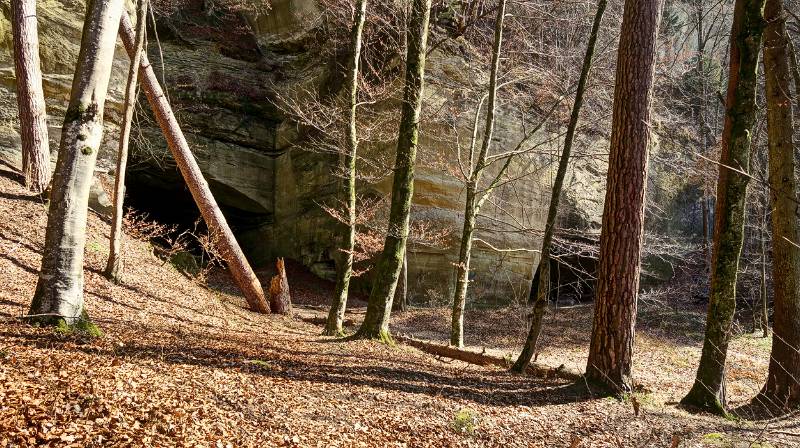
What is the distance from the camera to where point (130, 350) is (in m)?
5.52

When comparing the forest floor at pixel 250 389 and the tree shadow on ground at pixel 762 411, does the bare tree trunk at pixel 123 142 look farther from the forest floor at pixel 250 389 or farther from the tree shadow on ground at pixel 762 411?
the tree shadow on ground at pixel 762 411

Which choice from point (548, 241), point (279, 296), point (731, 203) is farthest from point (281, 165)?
point (731, 203)

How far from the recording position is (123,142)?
9.86m

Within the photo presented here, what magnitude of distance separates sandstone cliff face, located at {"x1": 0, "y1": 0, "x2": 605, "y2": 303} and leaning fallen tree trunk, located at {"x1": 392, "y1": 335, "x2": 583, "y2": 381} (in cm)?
635

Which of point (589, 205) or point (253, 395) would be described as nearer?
point (253, 395)

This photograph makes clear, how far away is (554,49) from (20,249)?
529 inches

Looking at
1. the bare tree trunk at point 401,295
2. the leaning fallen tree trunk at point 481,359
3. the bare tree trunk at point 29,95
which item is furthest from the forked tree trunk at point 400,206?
the bare tree trunk at point 29,95

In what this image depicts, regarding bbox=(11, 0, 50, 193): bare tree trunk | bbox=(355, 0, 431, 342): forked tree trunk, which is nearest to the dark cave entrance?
bbox=(11, 0, 50, 193): bare tree trunk

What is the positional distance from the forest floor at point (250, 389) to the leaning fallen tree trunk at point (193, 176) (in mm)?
1585

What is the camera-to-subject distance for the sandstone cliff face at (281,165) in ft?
58.4

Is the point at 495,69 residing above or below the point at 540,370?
above

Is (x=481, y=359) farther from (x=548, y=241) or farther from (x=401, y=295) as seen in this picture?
(x=401, y=295)

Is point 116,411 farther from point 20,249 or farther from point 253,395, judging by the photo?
point 20,249

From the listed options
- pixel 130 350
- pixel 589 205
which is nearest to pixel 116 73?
pixel 130 350
